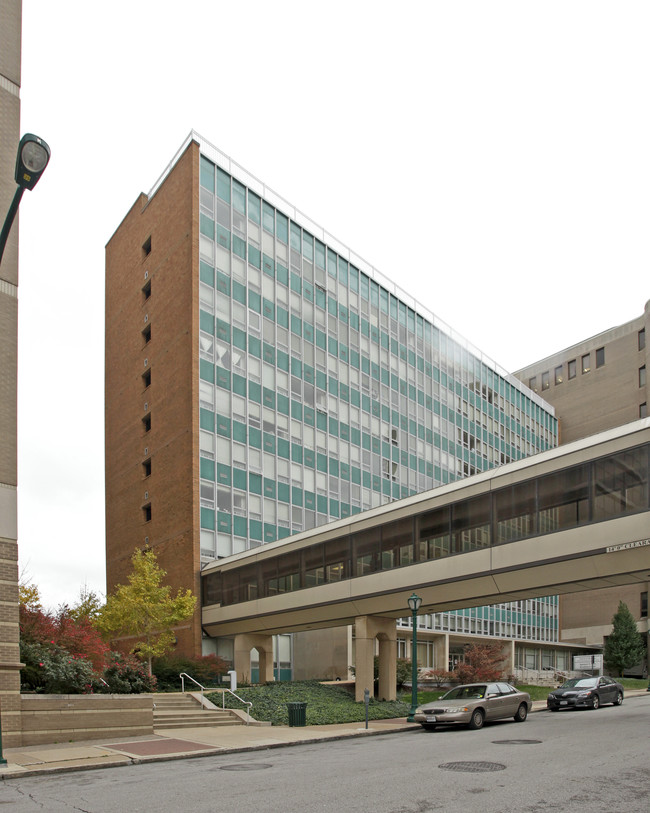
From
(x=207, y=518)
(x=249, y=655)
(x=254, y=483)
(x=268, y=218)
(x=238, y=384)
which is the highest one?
(x=268, y=218)

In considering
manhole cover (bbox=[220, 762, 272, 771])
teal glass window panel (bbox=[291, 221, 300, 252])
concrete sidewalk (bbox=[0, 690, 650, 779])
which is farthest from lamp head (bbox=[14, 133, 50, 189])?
teal glass window panel (bbox=[291, 221, 300, 252])

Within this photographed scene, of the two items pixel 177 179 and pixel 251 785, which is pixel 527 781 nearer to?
pixel 251 785

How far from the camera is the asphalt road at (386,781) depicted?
35.2ft

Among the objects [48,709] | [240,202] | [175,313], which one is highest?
[240,202]

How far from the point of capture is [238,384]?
48656mm

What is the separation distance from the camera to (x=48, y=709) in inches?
803

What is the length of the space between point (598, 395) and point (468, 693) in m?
74.7

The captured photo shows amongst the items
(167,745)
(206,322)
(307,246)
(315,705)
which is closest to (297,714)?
(315,705)

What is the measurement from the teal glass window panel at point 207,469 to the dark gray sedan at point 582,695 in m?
22.6

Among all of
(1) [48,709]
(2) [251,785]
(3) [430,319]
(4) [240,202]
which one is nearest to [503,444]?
(3) [430,319]

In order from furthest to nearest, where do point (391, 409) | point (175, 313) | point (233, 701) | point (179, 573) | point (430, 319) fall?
point (430, 319), point (391, 409), point (175, 313), point (179, 573), point (233, 701)

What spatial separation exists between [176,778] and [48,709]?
7.65m

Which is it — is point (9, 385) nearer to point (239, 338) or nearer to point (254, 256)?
point (239, 338)

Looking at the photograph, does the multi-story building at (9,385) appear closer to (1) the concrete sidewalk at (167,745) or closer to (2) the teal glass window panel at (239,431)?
(1) the concrete sidewalk at (167,745)
